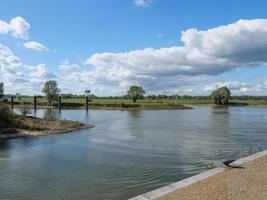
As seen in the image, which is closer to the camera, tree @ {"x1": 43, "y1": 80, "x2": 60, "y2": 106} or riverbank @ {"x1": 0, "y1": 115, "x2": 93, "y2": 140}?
riverbank @ {"x1": 0, "y1": 115, "x2": 93, "y2": 140}

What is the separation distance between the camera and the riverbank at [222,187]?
9453 millimetres

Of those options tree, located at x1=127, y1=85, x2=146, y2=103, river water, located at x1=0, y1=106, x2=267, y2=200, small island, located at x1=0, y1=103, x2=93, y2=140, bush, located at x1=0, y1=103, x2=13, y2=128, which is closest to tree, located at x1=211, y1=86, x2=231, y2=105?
tree, located at x1=127, y1=85, x2=146, y2=103

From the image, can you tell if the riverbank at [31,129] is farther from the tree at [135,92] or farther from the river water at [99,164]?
the tree at [135,92]

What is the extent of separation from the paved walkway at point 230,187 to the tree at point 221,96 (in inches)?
5099

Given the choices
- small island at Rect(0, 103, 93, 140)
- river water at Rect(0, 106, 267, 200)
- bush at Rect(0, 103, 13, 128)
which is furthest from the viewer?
bush at Rect(0, 103, 13, 128)

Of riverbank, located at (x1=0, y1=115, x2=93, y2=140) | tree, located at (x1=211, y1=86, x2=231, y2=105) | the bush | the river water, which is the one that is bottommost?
the river water

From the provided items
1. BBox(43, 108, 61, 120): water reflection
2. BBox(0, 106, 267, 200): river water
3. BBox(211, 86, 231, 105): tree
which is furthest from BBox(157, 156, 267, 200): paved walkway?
BBox(211, 86, 231, 105): tree

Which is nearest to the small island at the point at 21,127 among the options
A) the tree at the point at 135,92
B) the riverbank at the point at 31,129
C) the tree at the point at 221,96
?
the riverbank at the point at 31,129

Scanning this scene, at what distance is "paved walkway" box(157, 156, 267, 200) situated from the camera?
9.37 meters

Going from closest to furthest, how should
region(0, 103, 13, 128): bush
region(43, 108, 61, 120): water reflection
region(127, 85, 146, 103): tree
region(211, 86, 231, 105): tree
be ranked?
1. region(0, 103, 13, 128): bush
2. region(43, 108, 61, 120): water reflection
3. region(127, 85, 146, 103): tree
4. region(211, 86, 231, 105): tree

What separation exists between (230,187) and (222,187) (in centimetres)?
22

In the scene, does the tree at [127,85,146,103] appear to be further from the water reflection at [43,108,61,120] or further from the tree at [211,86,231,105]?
the water reflection at [43,108,61,120]

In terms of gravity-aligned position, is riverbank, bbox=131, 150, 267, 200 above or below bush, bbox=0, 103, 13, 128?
below

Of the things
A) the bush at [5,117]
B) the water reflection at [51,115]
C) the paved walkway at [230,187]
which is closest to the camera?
the paved walkway at [230,187]
